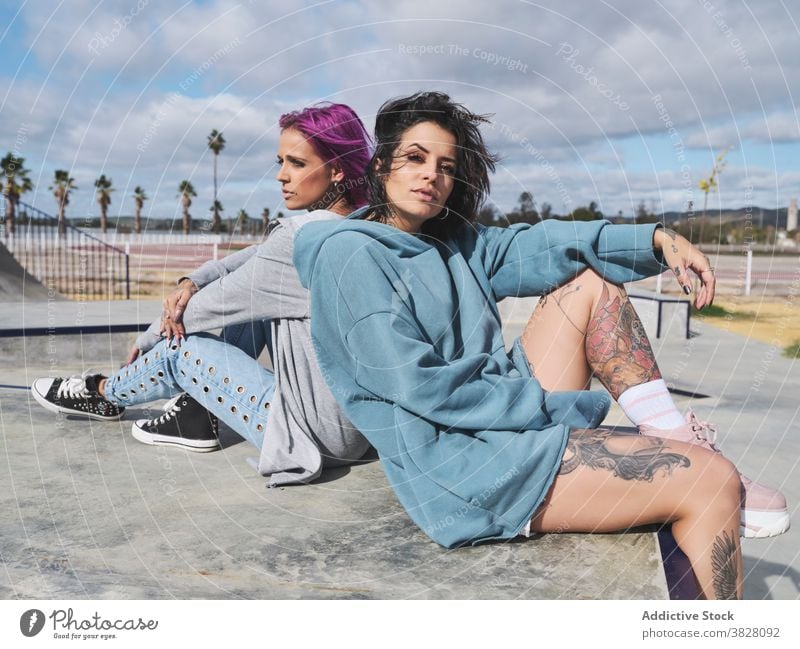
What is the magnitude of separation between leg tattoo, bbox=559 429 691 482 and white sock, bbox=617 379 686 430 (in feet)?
0.88

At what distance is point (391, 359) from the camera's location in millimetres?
1771

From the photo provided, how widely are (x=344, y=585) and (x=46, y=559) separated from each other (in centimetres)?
71

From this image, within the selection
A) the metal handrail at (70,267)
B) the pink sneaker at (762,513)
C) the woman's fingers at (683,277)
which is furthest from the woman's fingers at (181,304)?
the metal handrail at (70,267)

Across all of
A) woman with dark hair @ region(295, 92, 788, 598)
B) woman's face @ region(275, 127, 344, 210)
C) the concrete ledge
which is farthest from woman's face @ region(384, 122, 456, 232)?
the concrete ledge

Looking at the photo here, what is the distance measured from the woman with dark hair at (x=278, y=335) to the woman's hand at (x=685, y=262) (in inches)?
35.8

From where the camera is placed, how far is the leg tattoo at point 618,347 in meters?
2.14

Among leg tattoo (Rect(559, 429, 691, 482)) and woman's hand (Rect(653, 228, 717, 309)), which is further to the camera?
woman's hand (Rect(653, 228, 717, 309))

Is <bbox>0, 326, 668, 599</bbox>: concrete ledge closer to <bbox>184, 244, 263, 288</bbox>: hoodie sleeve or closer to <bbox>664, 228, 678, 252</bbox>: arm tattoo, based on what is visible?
<bbox>184, 244, 263, 288</bbox>: hoodie sleeve

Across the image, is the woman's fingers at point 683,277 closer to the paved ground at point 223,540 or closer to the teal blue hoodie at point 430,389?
the teal blue hoodie at point 430,389

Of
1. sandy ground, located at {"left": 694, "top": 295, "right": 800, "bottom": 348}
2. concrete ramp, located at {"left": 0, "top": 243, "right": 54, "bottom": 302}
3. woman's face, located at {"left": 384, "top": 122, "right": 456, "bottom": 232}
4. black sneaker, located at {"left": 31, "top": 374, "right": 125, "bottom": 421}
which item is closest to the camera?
woman's face, located at {"left": 384, "top": 122, "right": 456, "bottom": 232}

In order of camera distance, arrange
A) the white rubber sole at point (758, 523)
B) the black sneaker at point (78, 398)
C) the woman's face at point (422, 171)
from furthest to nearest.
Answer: the black sneaker at point (78, 398), the woman's face at point (422, 171), the white rubber sole at point (758, 523)

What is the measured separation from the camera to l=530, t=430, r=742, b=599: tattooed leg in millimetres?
1684

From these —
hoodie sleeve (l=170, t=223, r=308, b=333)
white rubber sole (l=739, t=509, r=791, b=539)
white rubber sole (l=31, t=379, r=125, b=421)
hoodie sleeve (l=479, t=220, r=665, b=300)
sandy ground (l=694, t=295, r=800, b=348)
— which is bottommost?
sandy ground (l=694, t=295, r=800, b=348)

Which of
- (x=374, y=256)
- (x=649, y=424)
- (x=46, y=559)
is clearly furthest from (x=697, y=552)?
(x=46, y=559)
